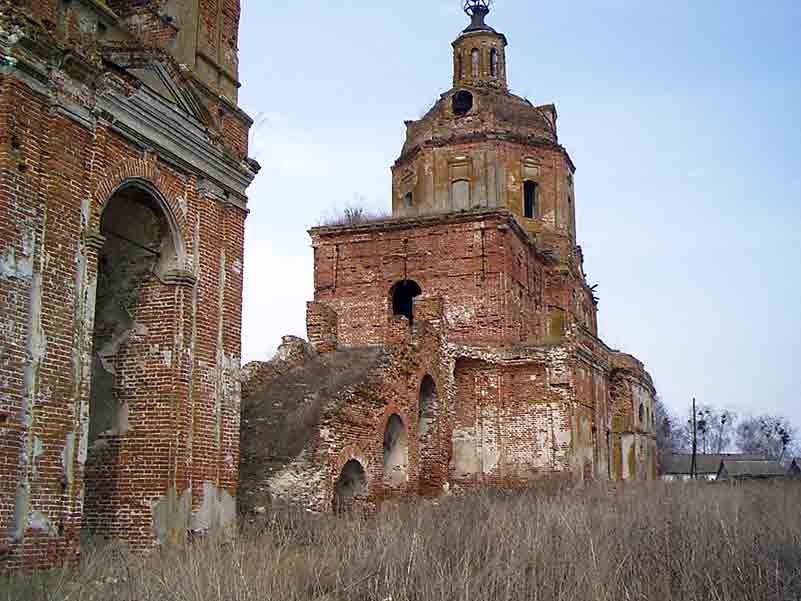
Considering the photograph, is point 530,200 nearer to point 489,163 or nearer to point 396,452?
point 489,163

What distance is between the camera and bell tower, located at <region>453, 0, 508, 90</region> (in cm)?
2828

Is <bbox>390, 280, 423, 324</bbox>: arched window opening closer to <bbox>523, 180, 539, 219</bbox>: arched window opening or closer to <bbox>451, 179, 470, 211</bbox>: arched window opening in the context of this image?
<bbox>451, 179, 470, 211</bbox>: arched window opening

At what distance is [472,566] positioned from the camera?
25.1 ft

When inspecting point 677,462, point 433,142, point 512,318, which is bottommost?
point 677,462

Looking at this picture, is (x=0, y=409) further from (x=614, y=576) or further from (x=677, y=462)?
(x=677, y=462)

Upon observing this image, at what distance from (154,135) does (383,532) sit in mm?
5398

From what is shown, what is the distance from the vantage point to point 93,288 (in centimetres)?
962

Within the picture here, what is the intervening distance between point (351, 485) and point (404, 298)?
30.1 ft

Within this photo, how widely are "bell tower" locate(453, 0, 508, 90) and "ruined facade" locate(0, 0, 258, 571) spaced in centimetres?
1592

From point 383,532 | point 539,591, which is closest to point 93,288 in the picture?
point 383,532

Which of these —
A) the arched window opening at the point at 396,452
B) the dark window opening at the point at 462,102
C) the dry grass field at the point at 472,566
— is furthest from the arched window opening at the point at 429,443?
the dark window opening at the point at 462,102

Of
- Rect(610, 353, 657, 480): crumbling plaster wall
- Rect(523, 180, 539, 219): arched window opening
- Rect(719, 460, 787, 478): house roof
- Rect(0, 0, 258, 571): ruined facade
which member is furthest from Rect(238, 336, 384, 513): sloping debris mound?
Rect(719, 460, 787, 478): house roof

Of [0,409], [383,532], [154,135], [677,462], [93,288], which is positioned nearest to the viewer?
[0,409]

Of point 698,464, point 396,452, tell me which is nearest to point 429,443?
point 396,452
